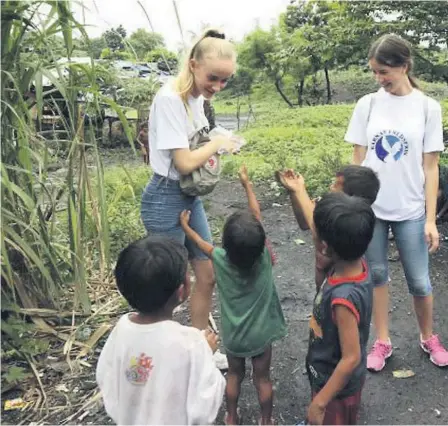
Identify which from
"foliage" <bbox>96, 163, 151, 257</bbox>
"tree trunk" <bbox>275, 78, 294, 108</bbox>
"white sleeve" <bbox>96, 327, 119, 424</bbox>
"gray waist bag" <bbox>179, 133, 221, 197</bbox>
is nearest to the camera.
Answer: "white sleeve" <bbox>96, 327, 119, 424</bbox>

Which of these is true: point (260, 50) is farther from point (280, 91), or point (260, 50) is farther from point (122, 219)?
point (122, 219)

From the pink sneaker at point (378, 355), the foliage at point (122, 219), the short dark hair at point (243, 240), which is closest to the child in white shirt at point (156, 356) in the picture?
the short dark hair at point (243, 240)

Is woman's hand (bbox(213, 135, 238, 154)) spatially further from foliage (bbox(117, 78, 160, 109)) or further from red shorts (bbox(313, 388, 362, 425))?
foliage (bbox(117, 78, 160, 109))

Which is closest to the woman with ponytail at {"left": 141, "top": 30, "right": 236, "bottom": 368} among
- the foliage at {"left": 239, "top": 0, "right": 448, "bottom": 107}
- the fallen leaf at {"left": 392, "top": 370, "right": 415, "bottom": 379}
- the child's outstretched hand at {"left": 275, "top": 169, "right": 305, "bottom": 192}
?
the child's outstretched hand at {"left": 275, "top": 169, "right": 305, "bottom": 192}

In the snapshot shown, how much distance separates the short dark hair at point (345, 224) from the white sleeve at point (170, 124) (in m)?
0.66

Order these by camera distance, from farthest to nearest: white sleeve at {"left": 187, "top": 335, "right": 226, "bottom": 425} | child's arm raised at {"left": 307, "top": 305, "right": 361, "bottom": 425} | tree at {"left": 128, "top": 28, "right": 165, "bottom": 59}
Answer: tree at {"left": 128, "top": 28, "right": 165, "bottom": 59}
child's arm raised at {"left": 307, "top": 305, "right": 361, "bottom": 425}
white sleeve at {"left": 187, "top": 335, "right": 226, "bottom": 425}

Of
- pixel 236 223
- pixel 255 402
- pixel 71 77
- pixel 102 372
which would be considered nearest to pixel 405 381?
pixel 255 402

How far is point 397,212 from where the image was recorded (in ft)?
8.07

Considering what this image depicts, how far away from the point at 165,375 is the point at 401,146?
1515 millimetres

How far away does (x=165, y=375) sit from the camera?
4.83 feet

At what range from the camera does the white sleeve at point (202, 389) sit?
1.46 meters

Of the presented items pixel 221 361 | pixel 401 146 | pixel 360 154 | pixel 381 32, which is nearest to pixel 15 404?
pixel 221 361

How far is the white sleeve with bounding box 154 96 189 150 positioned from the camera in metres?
2.14

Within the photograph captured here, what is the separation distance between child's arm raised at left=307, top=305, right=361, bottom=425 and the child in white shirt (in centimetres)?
42
